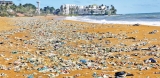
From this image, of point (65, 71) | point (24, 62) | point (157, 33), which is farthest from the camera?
point (157, 33)

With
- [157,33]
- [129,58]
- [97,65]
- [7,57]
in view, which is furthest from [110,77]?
[157,33]

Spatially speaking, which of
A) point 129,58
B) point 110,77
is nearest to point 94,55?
point 129,58

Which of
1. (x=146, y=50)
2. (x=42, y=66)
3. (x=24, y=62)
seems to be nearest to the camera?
(x=42, y=66)

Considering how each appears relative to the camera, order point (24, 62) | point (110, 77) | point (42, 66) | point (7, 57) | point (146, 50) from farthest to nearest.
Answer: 1. point (146, 50)
2. point (7, 57)
3. point (24, 62)
4. point (42, 66)
5. point (110, 77)

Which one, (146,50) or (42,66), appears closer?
(42,66)

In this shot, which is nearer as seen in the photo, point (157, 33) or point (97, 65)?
point (97, 65)

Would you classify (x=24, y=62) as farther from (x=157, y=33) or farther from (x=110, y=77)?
(x=157, y=33)

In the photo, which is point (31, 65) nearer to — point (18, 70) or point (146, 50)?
point (18, 70)

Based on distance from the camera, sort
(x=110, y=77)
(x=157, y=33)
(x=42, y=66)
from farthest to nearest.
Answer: (x=157, y=33) → (x=42, y=66) → (x=110, y=77)
